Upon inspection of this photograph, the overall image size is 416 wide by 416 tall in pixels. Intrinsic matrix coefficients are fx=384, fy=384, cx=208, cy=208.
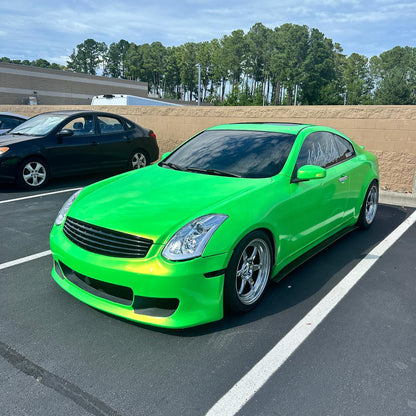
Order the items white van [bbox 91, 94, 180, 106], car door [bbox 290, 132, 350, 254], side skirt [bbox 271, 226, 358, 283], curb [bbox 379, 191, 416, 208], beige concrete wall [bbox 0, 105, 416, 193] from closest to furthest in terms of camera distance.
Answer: side skirt [bbox 271, 226, 358, 283], car door [bbox 290, 132, 350, 254], curb [bbox 379, 191, 416, 208], beige concrete wall [bbox 0, 105, 416, 193], white van [bbox 91, 94, 180, 106]

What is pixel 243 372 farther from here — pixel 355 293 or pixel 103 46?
pixel 103 46

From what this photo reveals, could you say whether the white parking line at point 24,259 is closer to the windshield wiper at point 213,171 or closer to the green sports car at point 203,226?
the green sports car at point 203,226

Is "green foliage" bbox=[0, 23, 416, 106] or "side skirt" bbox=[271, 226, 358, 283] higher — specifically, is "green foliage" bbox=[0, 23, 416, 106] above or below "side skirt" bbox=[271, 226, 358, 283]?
above

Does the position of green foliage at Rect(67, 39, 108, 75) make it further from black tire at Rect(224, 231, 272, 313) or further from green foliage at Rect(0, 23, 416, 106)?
black tire at Rect(224, 231, 272, 313)

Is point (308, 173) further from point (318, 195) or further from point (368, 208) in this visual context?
point (368, 208)

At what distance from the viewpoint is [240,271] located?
295 cm

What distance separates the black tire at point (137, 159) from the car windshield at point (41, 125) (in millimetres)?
1722

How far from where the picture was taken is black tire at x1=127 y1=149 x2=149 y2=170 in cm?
906

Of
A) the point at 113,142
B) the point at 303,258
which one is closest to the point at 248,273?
the point at 303,258

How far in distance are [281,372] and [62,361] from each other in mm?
1392

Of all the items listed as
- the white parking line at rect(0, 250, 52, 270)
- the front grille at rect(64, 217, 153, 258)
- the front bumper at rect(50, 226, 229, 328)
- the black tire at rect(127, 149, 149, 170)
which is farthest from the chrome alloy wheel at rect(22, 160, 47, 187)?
the front bumper at rect(50, 226, 229, 328)

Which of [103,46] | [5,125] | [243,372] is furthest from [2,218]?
[103,46]

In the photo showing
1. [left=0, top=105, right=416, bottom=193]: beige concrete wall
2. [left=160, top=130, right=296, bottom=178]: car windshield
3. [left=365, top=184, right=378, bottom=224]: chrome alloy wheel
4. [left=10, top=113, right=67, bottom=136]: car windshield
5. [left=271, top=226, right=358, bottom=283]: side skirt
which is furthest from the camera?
[left=10, top=113, right=67, bottom=136]: car windshield

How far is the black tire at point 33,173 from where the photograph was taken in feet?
24.5
